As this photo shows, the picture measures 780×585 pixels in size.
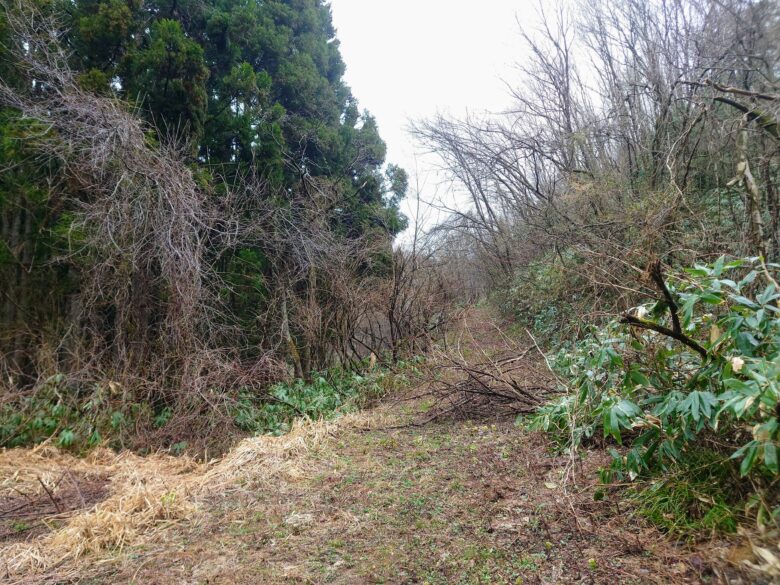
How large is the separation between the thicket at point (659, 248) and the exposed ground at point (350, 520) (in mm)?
340

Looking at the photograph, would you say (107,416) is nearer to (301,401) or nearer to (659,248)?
(301,401)

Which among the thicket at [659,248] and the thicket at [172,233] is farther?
the thicket at [172,233]

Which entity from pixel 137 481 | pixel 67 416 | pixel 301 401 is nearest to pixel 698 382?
pixel 137 481

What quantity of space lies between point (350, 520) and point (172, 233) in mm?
4485

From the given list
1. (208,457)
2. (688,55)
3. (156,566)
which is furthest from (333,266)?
(688,55)

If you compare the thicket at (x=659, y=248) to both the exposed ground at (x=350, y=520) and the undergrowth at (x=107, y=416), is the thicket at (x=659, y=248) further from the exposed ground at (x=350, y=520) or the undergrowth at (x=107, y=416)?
the undergrowth at (x=107, y=416)

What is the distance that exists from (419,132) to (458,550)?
13.2m

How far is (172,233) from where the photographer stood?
6.11 meters

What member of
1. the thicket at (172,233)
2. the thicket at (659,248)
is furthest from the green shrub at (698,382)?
the thicket at (172,233)

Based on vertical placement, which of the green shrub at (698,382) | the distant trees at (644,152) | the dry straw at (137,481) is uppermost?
the distant trees at (644,152)

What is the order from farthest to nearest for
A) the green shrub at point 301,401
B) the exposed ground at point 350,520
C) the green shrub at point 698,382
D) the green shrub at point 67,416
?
the green shrub at point 301,401
the green shrub at point 67,416
the exposed ground at point 350,520
the green shrub at point 698,382

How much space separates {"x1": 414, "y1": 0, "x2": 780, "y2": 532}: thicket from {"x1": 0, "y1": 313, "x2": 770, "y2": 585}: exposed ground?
13.4 inches

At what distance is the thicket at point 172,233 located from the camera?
5867 millimetres

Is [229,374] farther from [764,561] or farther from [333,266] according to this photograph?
[764,561]
